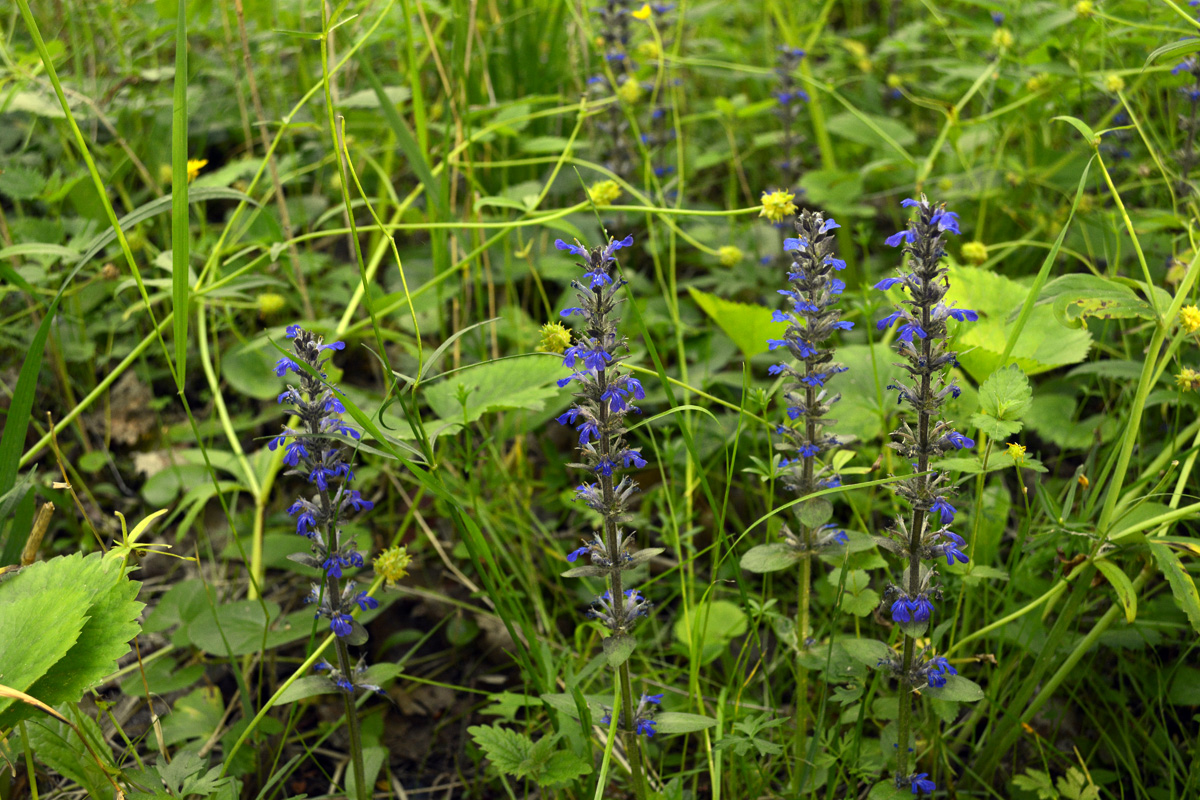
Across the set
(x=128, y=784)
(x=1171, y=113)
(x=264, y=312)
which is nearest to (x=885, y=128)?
(x=1171, y=113)

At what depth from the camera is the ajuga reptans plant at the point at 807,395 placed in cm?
153

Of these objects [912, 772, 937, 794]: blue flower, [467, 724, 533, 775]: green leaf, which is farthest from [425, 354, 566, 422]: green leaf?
[912, 772, 937, 794]: blue flower

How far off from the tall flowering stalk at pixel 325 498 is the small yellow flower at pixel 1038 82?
2.63 meters

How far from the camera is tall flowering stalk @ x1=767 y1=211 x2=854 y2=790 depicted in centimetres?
153

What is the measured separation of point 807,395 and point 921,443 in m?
0.24

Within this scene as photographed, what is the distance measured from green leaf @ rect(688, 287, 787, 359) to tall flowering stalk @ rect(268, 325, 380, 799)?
45.4 inches

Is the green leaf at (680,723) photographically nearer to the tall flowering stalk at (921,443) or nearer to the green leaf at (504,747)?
the green leaf at (504,747)

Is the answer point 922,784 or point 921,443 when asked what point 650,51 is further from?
point 922,784

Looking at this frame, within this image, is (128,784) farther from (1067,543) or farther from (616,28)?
(616,28)

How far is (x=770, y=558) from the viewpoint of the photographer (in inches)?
68.1

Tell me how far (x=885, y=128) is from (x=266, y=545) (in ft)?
9.09

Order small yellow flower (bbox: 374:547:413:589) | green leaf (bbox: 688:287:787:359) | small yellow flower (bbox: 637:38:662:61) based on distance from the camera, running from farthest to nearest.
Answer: small yellow flower (bbox: 637:38:662:61)
green leaf (bbox: 688:287:787:359)
small yellow flower (bbox: 374:547:413:589)

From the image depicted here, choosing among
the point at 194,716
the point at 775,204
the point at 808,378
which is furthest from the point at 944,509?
the point at 194,716

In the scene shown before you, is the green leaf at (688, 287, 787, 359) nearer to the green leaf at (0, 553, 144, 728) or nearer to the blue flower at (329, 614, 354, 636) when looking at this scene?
the blue flower at (329, 614, 354, 636)
